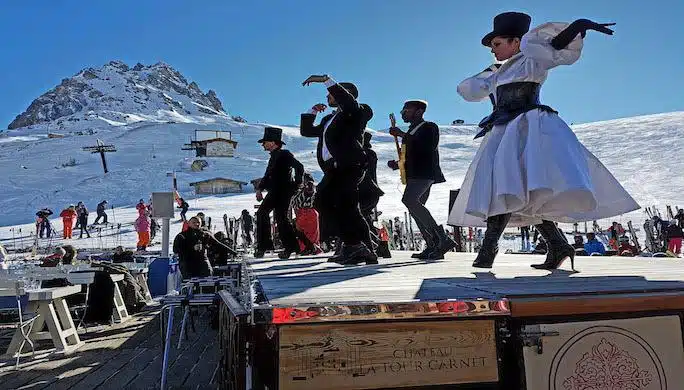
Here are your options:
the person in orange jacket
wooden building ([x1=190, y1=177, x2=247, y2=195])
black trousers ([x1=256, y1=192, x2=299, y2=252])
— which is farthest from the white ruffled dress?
wooden building ([x1=190, y1=177, x2=247, y2=195])

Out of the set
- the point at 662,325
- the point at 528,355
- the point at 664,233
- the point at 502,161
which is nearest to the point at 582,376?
the point at 528,355

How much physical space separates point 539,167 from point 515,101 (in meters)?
0.56

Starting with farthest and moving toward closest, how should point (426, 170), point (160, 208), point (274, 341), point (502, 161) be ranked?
point (160, 208)
point (426, 170)
point (502, 161)
point (274, 341)

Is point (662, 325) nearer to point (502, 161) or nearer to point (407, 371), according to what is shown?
point (407, 371)

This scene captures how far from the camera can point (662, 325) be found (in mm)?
2088

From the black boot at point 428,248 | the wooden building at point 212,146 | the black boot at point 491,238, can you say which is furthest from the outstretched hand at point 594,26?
the wooden building at point 212,146

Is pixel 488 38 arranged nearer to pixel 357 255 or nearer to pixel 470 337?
pixel 357 255

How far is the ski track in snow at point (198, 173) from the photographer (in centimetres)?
3354

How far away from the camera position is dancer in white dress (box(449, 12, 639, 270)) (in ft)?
10.3

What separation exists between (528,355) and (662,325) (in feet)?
1.74

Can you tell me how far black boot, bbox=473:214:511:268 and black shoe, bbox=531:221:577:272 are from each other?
0.33 meters

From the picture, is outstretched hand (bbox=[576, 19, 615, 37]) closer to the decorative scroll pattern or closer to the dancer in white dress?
the dancer in white dress

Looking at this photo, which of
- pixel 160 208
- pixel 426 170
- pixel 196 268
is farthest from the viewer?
pixel 160 208

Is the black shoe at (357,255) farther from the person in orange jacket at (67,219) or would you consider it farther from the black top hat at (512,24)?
the person in orange jacket at (67,219)
